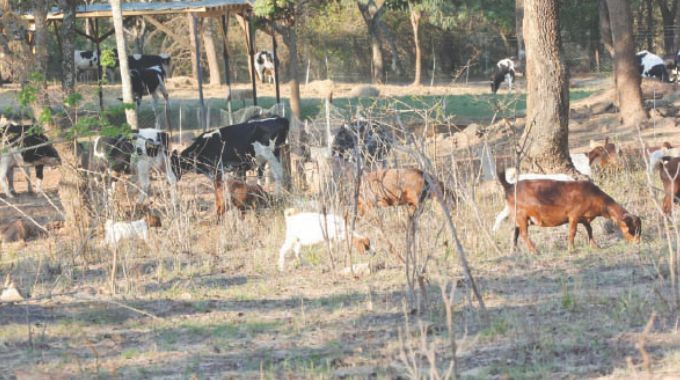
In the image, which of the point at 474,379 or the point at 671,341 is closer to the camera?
the point at 474,379

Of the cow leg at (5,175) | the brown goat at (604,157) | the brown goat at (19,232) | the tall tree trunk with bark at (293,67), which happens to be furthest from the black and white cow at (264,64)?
the brown goat at (19,232)

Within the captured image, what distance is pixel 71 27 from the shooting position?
1520 centimetres

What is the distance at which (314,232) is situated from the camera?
1039 cm

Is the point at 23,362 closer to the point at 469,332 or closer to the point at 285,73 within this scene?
the point at 469,332

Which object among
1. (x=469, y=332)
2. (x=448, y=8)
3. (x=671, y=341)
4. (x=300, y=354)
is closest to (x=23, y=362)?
(x=300, y=354)

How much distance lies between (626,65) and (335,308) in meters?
14.3

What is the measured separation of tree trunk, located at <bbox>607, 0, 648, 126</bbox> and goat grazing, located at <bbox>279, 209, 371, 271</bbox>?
1177cm

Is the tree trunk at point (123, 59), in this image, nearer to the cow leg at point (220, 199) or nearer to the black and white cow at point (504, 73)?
the cow leg at point (220, 199)

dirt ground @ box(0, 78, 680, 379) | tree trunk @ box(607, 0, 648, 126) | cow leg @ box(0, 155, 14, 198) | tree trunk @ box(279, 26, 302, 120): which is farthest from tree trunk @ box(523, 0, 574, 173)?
cow leg @ box(0, 155, 14, 198)

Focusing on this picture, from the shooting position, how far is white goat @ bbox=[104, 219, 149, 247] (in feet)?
38.3

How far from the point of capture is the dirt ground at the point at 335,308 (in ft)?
22.7

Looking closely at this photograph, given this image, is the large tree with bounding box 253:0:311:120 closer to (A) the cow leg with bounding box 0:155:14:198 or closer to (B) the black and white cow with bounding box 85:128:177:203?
(B) the black and white cow with bounding box 85:128:177:203

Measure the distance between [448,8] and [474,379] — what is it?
37158mm

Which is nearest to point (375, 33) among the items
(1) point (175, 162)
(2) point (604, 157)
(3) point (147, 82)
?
(3) point (147, 82)
